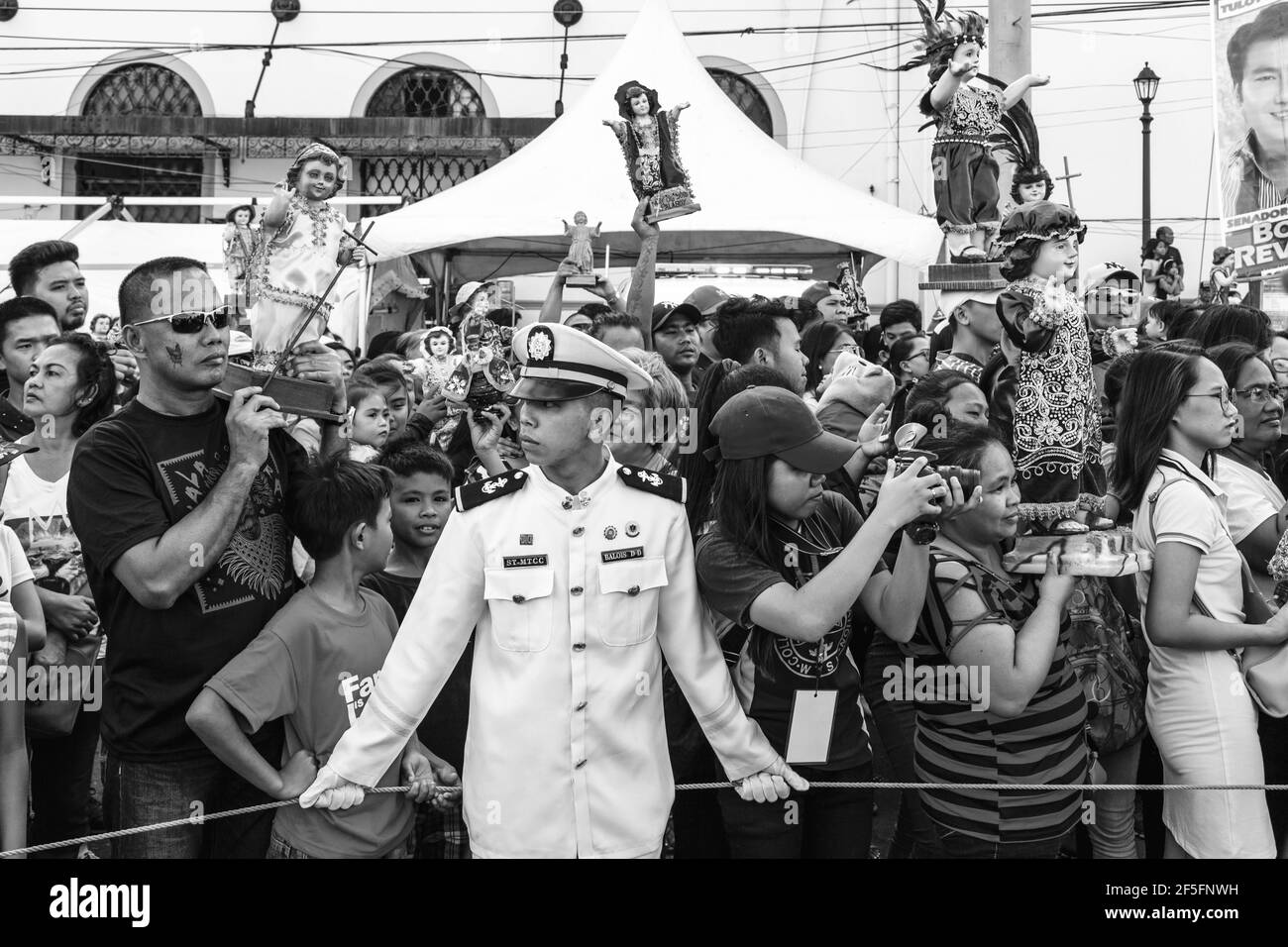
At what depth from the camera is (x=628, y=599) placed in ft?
10.5

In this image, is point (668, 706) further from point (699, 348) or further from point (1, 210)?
point (1, 210)

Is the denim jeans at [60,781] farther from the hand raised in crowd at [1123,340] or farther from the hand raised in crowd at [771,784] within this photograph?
the hand raised in crowd at [1123,340]

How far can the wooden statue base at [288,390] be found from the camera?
3.61m

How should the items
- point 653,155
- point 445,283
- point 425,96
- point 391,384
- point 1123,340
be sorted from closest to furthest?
point 1123,340 → point 391,384 → point 653,155 → point 445,283 → point 425,96

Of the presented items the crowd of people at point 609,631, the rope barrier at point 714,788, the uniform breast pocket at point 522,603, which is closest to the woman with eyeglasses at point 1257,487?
the crowd of people at point 609,631

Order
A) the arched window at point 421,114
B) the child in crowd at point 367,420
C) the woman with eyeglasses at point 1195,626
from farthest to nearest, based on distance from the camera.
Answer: the arched window at point 421,114, the child in crowd at point 367,420, the woman with eyeglasses at point 1195,626

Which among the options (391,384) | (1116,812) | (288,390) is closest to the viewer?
(288,390)

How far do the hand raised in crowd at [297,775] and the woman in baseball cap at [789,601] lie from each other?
1029 millimetres

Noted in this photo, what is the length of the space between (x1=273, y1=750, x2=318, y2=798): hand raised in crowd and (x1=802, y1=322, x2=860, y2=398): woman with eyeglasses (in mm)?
2856

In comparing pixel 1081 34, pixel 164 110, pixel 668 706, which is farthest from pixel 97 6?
pixel 668 706

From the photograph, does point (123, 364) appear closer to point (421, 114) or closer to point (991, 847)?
point (991, 847)

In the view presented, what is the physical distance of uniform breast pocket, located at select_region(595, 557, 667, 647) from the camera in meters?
3.17

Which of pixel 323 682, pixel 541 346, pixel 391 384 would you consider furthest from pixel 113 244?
pixel 541 346

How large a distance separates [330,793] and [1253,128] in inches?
221
